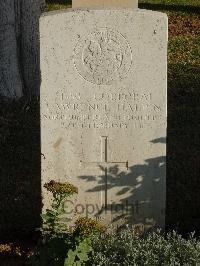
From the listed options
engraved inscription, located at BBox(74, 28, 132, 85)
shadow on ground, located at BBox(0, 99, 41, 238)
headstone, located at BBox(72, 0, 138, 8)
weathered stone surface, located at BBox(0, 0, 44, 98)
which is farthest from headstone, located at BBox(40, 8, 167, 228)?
weathered stone surface, located at BBox(0, 0, 44, 98)

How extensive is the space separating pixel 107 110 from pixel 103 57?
1.34 ft

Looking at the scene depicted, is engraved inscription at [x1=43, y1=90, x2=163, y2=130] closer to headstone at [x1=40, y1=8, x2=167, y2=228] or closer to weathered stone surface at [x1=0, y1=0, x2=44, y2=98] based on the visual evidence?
headstone at [x1=40, y1=8, x2=167, y2=228]

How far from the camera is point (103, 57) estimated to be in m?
5.17

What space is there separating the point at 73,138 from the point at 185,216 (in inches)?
54.0

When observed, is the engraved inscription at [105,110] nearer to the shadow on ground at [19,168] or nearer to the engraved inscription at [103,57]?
the engraved inscription at [103,57]

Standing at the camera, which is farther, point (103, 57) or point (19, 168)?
point (19, 168)

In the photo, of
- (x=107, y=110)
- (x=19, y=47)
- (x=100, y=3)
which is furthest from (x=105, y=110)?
(x=19, y=47)

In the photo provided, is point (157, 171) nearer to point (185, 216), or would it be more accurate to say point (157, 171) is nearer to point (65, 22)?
point (185, 216)

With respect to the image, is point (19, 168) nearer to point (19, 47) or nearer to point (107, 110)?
point (107, 110)

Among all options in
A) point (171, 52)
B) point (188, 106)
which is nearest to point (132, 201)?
point (188, 106)

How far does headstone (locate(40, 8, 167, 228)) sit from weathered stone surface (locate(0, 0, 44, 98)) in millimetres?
3250

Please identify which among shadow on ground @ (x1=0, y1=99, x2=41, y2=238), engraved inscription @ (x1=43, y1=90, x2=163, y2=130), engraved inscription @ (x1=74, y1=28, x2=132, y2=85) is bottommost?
shadow on ground @ (x1=0, y1=99, x2=41, y2=238)

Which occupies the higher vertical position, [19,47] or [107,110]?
[19,47]

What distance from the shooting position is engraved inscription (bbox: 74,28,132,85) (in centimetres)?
510
